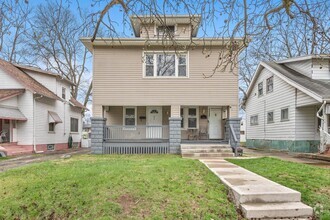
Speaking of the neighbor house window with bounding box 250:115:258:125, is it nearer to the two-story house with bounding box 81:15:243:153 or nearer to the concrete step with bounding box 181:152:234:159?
the two-story house with bounding box 81:15:243:153

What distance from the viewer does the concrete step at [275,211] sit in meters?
4.14

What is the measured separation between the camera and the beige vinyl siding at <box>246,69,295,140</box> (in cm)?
1459

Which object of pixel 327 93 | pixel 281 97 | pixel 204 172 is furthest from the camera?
pixel 281 97

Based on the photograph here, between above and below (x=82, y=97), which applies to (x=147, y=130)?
below

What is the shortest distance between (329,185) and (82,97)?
95.7 feet

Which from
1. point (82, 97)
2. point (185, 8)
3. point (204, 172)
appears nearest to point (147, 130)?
point (204, 172)

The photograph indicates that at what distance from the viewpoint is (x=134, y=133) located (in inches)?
558

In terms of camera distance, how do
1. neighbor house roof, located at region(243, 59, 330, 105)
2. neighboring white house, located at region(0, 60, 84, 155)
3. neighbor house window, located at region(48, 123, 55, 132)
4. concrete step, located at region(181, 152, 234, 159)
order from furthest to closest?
neighbor house window, located at region(48, 123, 55, 132), neighboring white house, located at region(0, 60, 84, 155), neighbor house roof, located at region(243, 59, 330, 105), concrete step, located at region(181, 152, 234, 159)

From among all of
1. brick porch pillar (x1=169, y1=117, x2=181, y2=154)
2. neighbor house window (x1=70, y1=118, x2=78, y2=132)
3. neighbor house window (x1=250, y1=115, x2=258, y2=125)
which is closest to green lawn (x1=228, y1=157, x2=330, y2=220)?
brick porch pillar (x1=169, y1=117, x2=181, y2=154)

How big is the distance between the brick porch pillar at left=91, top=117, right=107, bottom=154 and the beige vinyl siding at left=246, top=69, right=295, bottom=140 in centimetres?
1100

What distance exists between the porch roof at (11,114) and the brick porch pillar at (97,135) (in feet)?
16.0

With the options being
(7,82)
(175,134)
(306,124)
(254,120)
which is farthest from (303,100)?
(7,82)

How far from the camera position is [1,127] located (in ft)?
52.0

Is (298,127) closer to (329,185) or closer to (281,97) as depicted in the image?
(281,97)
